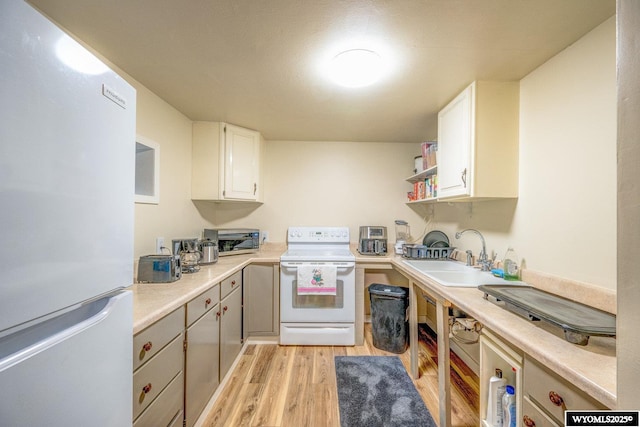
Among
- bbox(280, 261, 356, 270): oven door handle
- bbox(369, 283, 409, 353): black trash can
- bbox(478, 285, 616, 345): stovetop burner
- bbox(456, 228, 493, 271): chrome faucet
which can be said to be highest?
bbox(456, 228, 493, 271): chrome faucet

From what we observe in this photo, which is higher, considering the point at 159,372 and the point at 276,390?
the point at 159,372

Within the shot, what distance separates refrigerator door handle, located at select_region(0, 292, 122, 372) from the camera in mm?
431

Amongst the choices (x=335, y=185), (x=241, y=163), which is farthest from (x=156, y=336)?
(x=335, y=185)

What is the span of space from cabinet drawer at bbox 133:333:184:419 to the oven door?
114 cm

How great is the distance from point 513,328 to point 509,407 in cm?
32

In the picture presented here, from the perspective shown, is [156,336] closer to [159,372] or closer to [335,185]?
[159,372]

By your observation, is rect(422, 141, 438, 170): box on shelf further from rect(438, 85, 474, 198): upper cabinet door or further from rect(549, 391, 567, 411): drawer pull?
rect(549, 391, 567, 411): drawer pull

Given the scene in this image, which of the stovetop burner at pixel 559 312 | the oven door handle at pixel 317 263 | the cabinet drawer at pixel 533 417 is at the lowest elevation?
the cabinet drawer at pixel 533 417

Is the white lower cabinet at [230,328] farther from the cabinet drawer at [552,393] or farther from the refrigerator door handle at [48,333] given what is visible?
the cabinet drawer at [552,393]

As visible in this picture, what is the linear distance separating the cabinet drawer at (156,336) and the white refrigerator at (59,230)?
239 mm

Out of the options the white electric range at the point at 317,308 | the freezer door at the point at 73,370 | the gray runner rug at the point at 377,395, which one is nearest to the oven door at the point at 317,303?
the white electric range at the point at 317,308

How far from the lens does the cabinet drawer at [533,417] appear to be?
74cm

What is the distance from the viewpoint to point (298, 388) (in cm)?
176

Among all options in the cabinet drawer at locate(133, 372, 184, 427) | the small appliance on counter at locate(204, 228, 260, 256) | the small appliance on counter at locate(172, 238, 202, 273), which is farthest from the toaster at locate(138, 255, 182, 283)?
the small appliance on counter at locate(204, 228, 260, 256)
